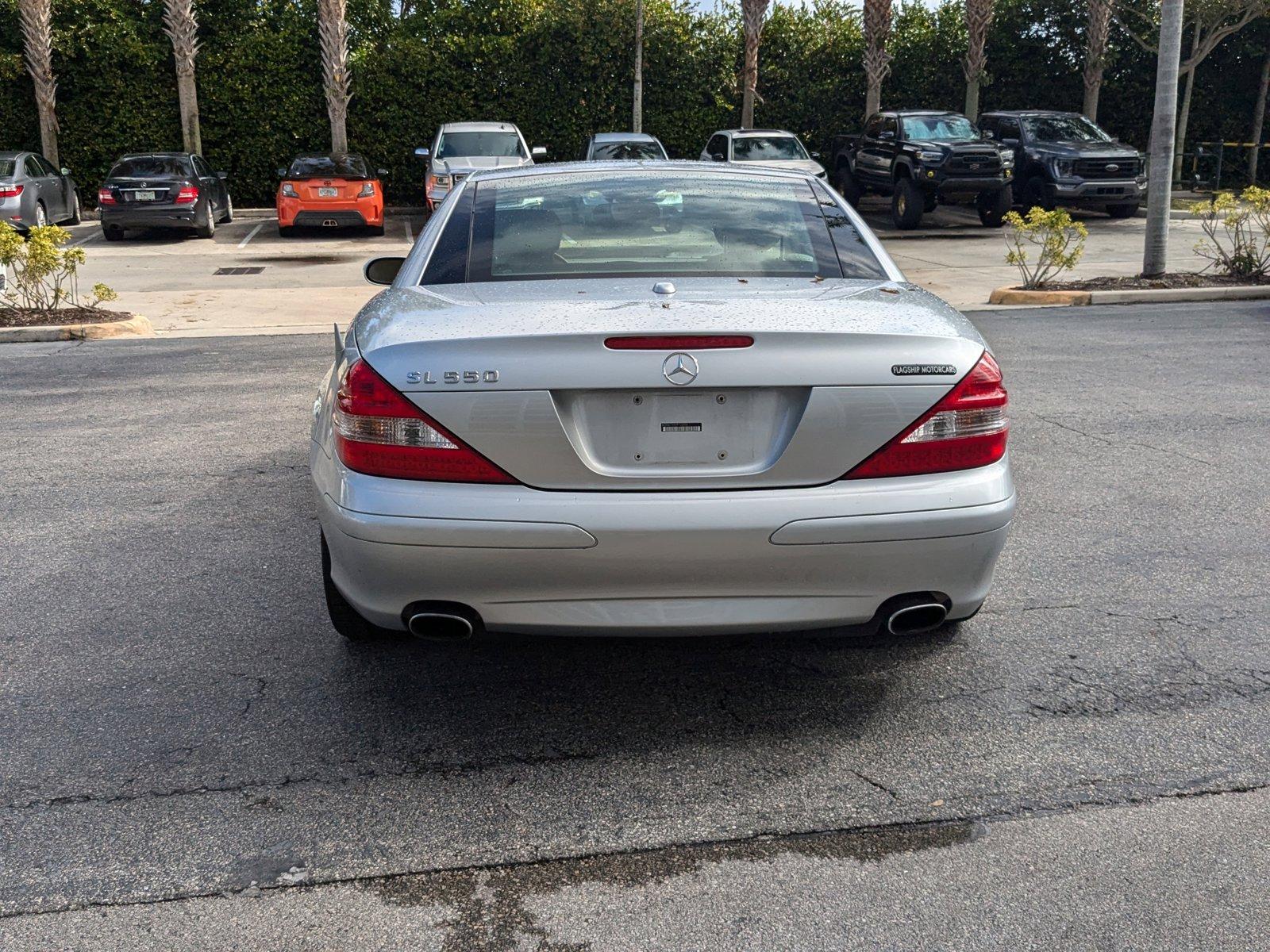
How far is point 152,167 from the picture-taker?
2305 cm

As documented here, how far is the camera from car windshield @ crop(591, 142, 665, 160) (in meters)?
24.8

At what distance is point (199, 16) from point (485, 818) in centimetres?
2942

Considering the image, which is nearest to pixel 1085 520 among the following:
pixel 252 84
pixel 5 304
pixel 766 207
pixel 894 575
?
pixel 766 207

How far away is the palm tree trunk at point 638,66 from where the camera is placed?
28.8 m

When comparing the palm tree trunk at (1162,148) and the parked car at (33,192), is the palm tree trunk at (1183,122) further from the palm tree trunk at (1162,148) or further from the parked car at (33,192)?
the parked car at (33,192)

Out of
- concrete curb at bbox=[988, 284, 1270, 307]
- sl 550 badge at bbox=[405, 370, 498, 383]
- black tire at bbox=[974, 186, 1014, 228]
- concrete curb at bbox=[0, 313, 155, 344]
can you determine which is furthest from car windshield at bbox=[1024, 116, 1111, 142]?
sl 550 badge at bbox=[405, 370, 498, 383]

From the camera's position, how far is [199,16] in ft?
95.3

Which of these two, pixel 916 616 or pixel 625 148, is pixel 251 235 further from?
pixel 916 616

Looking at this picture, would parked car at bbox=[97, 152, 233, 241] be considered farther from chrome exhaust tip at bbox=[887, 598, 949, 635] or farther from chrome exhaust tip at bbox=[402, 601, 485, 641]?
chrome exhaust tip at bbox=[887, 598, 949, 635]

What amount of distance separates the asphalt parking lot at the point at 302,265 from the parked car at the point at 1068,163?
609 mm

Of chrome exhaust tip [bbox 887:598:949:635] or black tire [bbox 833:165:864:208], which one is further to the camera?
black tire [bbox 833:165:864:208]

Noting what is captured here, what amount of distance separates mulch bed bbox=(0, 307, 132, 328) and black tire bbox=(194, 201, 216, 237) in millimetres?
9913

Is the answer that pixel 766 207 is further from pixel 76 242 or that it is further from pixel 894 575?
pixel 76 242

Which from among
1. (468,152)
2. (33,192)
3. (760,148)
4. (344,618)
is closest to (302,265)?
(468,152)
